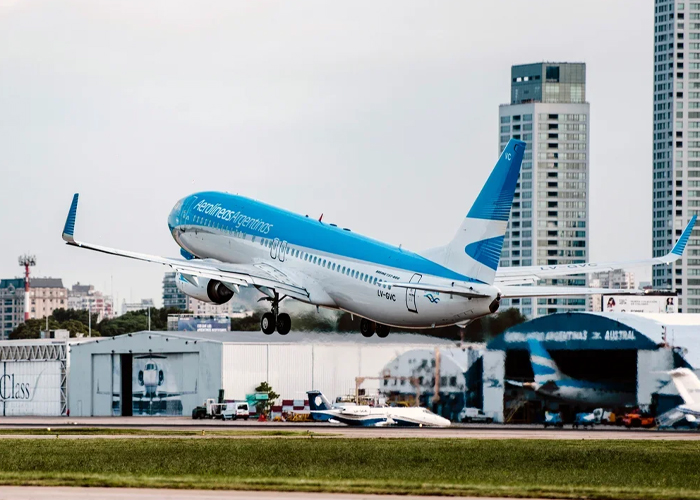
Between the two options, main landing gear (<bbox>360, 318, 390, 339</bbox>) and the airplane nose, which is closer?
main landing gear (<bbox>360, 318, 390, 339</bbox>)

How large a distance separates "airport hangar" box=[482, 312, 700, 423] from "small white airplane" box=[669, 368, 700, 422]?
584 centimetres

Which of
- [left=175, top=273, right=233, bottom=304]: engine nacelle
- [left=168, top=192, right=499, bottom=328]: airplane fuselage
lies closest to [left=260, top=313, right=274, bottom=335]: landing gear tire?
[left=168, top=192, right=499, bottom=328]: airplane fuselage

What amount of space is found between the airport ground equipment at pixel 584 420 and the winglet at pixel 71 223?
55.4 metres

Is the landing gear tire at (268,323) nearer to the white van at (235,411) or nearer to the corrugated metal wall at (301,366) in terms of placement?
the corrugated metal wall at (301,366)

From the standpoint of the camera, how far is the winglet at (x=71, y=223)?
7044 centimetres

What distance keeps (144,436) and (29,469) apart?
3302 centimetres

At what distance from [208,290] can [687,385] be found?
47.1 metres

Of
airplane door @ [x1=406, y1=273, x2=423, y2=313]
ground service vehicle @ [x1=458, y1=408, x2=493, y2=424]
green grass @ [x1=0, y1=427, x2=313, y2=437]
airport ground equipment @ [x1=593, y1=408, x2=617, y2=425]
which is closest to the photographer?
airplane door @ [x1=406, y1=273, x2=423, y2=313]

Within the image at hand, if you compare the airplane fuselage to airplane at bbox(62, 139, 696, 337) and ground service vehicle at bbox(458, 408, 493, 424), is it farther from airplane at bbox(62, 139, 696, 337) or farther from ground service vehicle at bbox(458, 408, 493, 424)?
ground service vehicle at bbox(458, 408, 493, 424)

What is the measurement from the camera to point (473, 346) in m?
107

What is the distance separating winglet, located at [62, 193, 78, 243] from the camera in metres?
70.4

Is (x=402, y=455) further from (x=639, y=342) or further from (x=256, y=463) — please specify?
(x=639, y=342)

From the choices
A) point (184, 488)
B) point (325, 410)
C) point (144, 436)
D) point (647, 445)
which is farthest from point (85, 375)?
point (184, 488)

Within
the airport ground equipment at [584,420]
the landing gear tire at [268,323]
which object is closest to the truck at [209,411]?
the airport ground equipment at [584,420]
